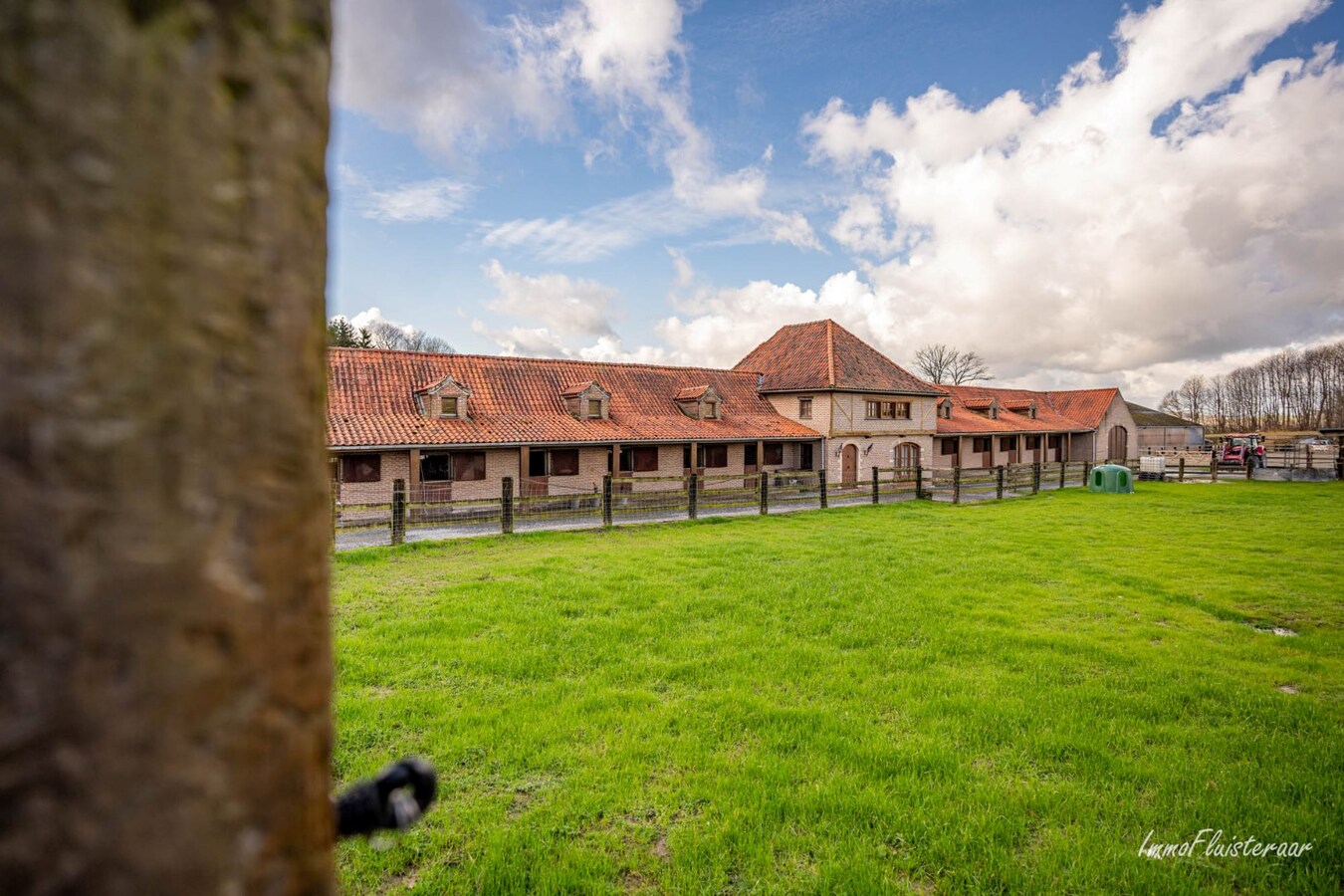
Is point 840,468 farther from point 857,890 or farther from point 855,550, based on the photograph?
point 857,890

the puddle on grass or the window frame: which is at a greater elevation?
the window frame

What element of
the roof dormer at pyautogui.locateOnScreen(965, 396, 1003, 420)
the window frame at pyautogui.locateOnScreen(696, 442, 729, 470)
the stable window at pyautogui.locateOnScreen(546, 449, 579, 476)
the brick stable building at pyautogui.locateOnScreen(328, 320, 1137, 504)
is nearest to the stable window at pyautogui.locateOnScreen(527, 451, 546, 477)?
the brick stable building at pyautogui.locateOnScreen(328, 320, 1137, 504)

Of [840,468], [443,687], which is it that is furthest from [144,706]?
[840,468]

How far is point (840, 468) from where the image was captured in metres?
26.9

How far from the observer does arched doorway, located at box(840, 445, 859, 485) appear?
2707cm

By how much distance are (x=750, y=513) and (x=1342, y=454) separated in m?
32.1

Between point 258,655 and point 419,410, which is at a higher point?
point 419,410

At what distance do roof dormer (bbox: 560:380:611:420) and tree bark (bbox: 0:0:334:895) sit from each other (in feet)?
70.9

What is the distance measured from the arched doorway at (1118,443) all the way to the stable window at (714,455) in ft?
103

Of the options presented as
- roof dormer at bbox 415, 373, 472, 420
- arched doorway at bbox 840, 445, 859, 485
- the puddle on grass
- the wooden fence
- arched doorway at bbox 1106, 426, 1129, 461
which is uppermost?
roof dormer at bbox 415, 373, 472, 420

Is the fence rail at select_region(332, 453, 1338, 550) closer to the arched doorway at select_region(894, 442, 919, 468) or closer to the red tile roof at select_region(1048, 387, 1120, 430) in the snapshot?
the arched doorway at select_region(894, 442, 919, 468)

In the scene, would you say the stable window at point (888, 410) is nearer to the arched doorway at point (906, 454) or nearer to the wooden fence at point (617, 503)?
the arched doorway at point (906, 454)

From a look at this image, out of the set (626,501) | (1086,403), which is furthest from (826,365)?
(1086,403)

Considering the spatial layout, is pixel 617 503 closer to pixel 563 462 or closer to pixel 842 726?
pixel 563 462
